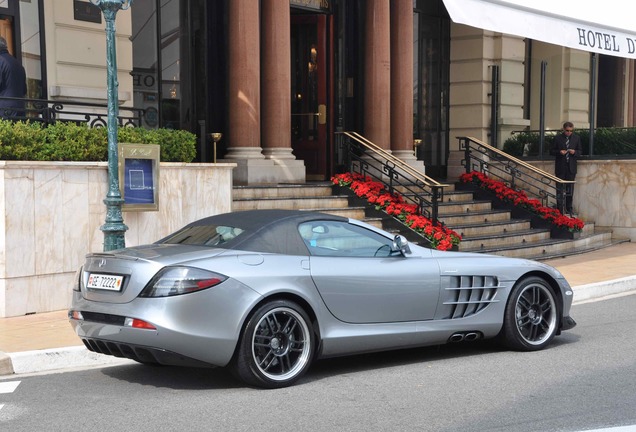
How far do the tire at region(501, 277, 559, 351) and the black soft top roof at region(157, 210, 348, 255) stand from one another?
1.84 meters

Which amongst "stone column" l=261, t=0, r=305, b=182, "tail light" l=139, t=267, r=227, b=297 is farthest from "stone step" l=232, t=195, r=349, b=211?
"tail light" l=139, t=267, r=227, b=297

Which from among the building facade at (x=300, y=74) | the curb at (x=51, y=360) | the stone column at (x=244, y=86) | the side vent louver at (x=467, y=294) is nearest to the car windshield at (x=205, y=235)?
the curb at (x=51, y=360)

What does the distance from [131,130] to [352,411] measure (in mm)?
6273

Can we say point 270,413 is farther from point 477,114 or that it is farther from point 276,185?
point 477,114

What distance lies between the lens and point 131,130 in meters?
11.3

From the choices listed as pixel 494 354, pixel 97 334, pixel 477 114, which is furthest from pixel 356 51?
pixel 97 334

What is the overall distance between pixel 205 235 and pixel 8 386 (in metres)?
1.96

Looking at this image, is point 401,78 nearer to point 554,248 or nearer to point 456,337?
point 554,248

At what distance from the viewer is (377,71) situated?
674 inches

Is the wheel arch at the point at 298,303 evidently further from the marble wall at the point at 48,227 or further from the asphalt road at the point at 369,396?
the marble wall at the point at 48,227

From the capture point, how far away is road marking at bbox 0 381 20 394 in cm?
Result: 685

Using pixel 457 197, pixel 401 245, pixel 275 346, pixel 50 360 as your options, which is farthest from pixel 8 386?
pixel 457 197

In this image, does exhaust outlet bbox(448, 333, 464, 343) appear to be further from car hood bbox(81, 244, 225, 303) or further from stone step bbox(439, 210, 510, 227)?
stone step bbox(439, 210, 510, 227)

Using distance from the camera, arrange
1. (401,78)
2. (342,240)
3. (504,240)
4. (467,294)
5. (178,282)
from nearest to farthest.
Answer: (178,282)
(342,240)
(467,294)
(504,240)
(401,78)
